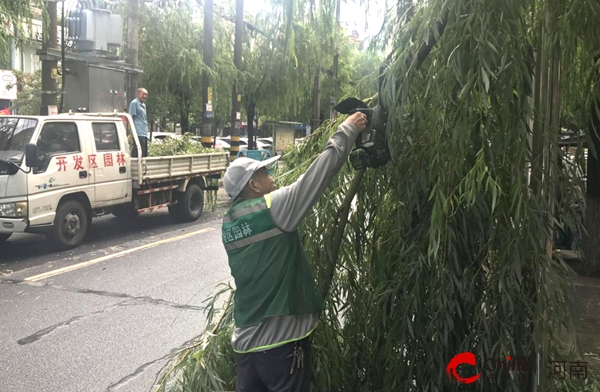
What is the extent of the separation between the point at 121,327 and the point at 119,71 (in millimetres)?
9268

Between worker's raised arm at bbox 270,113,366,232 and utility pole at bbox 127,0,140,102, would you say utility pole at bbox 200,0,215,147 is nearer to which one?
utility pole at bbox 127,0,140,102

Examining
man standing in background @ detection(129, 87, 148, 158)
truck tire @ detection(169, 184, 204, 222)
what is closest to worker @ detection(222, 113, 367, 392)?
man standing in background @ detection(129, 87, 148, 158)

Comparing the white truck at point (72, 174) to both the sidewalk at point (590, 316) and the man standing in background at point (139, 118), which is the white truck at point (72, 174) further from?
the sidewalk at point (590, 316)

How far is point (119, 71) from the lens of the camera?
1403 centimetres

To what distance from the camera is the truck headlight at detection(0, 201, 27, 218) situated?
867 centimetres

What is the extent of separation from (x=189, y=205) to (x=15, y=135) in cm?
409

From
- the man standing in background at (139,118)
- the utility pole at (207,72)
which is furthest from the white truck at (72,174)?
the utility pole at (207,72)

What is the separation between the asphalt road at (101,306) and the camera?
16.7 feet

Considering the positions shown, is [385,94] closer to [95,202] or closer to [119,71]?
[95,202]

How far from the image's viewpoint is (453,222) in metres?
2.72

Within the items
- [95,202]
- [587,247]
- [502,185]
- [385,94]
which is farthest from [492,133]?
[95,202]

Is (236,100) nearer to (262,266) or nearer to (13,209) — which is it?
(13,209)

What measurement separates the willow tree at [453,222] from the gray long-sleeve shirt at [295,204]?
0.30 m

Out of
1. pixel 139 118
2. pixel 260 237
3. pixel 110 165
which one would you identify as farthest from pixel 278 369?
pixel 139 118
